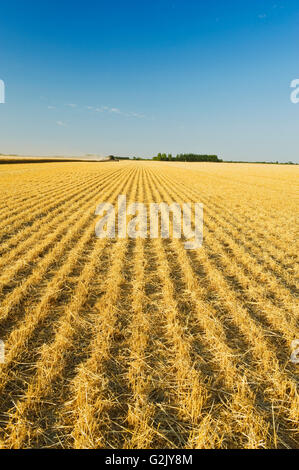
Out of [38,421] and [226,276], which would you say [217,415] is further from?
[226,276]

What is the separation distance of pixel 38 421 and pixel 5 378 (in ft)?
2.22

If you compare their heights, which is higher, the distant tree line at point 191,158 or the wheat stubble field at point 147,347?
the distant tree line at point 191,158

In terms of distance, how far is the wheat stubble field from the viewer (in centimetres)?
205

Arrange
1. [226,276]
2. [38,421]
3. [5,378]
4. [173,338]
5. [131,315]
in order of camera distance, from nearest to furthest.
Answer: [38,421] → [5,378] → [173,338] → [131,315] → [226,276]

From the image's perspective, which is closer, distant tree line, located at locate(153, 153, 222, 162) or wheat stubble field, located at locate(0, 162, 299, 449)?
wheat stubble field, located at locate(0, 162, 299, 449)

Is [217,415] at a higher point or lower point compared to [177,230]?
lower

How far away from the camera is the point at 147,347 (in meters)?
2.98

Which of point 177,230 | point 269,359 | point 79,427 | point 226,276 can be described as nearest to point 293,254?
point 226,276

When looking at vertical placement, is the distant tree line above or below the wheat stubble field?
above

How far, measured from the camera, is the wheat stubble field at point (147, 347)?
6.72ft

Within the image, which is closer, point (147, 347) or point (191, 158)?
point (147, 347)

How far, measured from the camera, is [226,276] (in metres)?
4.98

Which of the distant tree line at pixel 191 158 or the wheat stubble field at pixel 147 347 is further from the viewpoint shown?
the distant tree line at pixel 191 158
